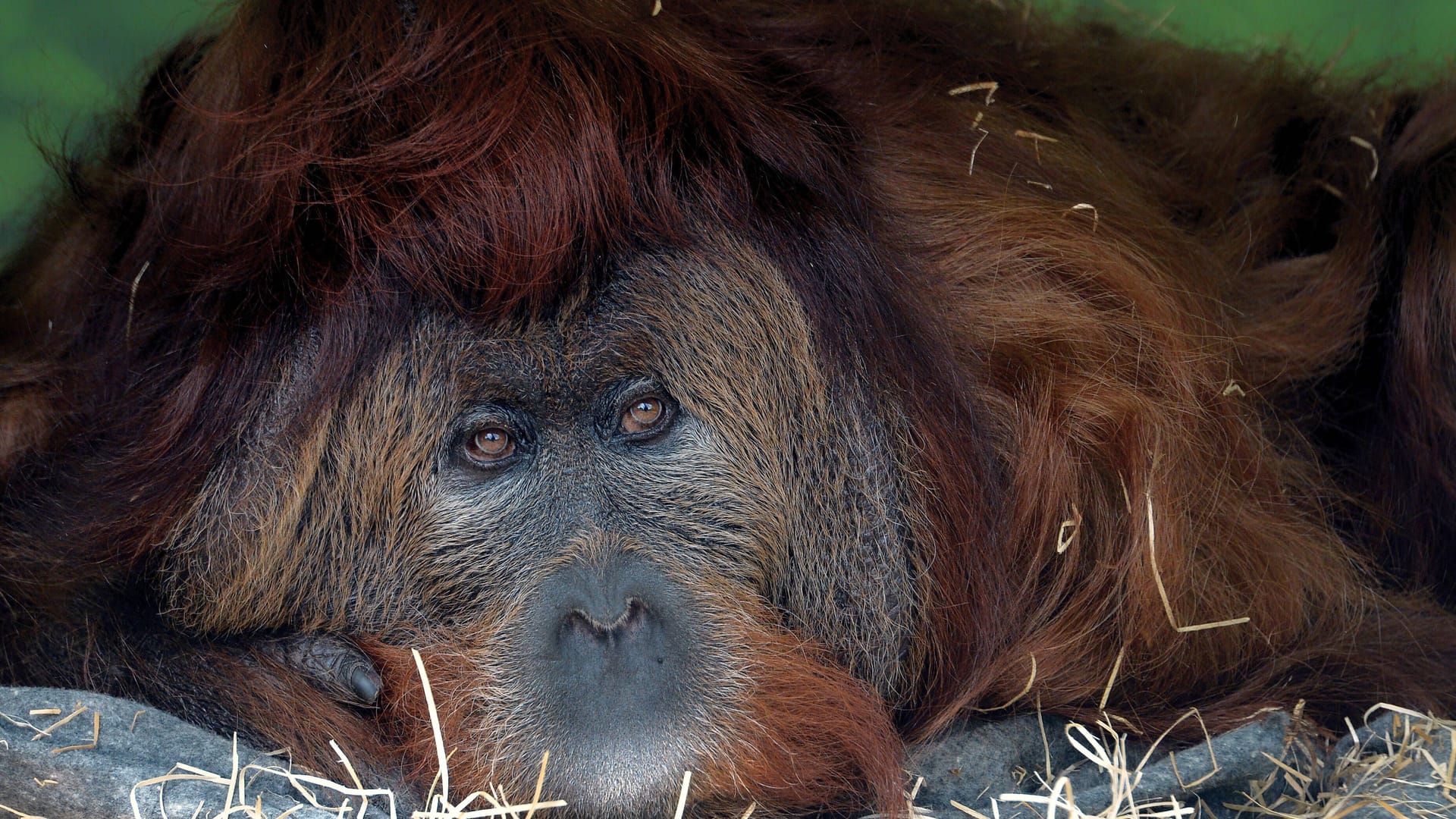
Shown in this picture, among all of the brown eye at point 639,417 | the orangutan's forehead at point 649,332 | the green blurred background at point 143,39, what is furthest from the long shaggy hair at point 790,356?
the green blurred background at point 143,39

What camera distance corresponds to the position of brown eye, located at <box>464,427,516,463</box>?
1827mm

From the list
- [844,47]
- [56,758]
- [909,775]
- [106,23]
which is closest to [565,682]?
[909,775]

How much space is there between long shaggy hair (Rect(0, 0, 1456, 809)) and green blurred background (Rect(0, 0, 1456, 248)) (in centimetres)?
24

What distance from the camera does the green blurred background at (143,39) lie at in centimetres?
251

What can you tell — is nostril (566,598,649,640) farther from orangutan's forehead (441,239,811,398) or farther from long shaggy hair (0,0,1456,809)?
orangutan's forehead (441,239,811,398)

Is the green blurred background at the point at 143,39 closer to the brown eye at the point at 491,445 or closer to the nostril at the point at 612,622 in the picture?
the brown eye at the point at 491,445

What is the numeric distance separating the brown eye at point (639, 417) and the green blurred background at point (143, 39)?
0.94 metres

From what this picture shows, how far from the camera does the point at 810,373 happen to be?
1.92 meters

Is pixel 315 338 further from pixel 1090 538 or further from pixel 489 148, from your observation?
pixel 1090 538

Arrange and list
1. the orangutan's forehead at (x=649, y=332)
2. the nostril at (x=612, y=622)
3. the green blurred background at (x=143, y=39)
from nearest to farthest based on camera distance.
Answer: the nostril at (x=612, y=622)
the orangutan's forehead at (x=649, y=332)
the green blurred background at (x=143, y=39)

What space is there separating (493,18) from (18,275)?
1283mm

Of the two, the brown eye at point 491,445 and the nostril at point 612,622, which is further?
the brown eye at point 491,445

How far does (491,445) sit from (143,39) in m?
1.29

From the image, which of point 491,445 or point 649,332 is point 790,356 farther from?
point 491,445
